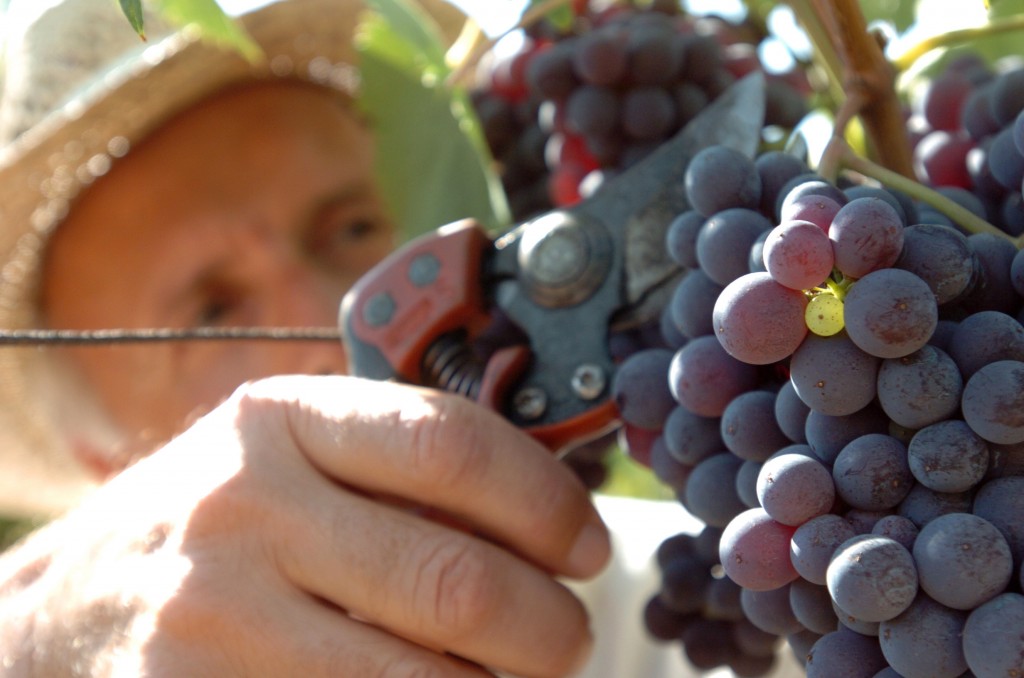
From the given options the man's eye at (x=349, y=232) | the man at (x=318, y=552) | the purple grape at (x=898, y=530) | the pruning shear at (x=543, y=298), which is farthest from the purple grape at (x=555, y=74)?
the man's eye at (x=349, y=232)

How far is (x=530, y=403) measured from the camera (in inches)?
24.4

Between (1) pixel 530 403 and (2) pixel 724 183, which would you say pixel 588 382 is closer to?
(1) pixel 530 403

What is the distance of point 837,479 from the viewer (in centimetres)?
39

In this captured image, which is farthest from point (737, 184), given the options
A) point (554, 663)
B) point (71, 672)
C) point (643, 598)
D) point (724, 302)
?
point (643, 598)

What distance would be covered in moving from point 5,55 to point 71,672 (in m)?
0.97

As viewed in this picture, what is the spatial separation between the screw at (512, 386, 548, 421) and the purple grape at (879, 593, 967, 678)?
0.94ft

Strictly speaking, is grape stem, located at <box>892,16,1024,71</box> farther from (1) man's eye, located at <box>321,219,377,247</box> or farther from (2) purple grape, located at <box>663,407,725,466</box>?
(1) man's eye, located at <box>321,219,377,247</box>

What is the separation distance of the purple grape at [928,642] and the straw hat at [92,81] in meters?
1.07

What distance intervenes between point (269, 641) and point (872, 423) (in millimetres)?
356

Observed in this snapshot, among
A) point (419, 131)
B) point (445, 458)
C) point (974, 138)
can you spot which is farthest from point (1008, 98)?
point (419, 131)

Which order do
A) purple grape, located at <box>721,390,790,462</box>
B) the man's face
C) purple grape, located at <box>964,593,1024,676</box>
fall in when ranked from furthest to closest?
the man's face
purple grape, located at <box>721,390,790,462</box>
purple grape, located at <box>964,593,1024,676</box>

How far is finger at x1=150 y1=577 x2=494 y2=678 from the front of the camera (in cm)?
56

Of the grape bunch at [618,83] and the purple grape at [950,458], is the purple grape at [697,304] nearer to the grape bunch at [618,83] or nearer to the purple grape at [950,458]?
the purple grape at [950,458]

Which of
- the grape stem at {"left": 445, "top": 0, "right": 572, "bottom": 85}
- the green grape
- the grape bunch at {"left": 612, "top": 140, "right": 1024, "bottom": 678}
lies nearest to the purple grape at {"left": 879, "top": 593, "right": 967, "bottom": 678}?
the grape bunch at {"left": 612, "top": 140, "right": 1024, "bottom": 678}
